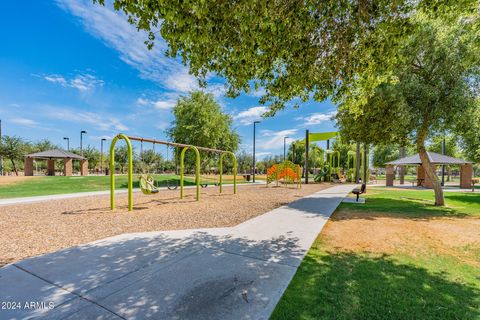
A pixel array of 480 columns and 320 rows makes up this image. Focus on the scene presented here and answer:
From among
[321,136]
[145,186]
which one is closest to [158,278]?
[145,186]

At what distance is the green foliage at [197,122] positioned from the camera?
71.5 ft

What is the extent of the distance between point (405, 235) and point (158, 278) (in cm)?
610

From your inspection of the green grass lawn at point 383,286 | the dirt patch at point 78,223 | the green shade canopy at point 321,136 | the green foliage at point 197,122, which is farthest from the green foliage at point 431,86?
the green shade canopy at point 321,136

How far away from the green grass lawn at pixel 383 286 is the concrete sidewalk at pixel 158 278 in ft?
0.96

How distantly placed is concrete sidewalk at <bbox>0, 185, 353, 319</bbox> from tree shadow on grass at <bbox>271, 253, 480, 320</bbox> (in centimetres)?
29

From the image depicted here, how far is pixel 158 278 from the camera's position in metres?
3.43

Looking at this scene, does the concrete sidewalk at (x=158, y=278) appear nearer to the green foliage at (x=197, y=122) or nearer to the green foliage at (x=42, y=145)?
the green foliage at (x=197, y=122)

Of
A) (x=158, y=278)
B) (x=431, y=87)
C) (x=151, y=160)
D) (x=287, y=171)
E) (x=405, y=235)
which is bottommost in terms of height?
(x=405, y=235)

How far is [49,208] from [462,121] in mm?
17575

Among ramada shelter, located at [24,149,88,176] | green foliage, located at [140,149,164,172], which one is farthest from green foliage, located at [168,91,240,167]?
ramada shelter, located at [24,149,88,176]

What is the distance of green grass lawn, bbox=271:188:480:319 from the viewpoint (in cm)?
273

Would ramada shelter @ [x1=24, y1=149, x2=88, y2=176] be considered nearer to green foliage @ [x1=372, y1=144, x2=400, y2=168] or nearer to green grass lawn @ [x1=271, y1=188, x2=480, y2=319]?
green grass lawn @ [x1=271, y1=188, x2=480, y2=319]

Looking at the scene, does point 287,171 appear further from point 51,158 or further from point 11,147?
point 11,147

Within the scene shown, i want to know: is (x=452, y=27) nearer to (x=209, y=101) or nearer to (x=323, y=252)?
(x=323, y=252)
